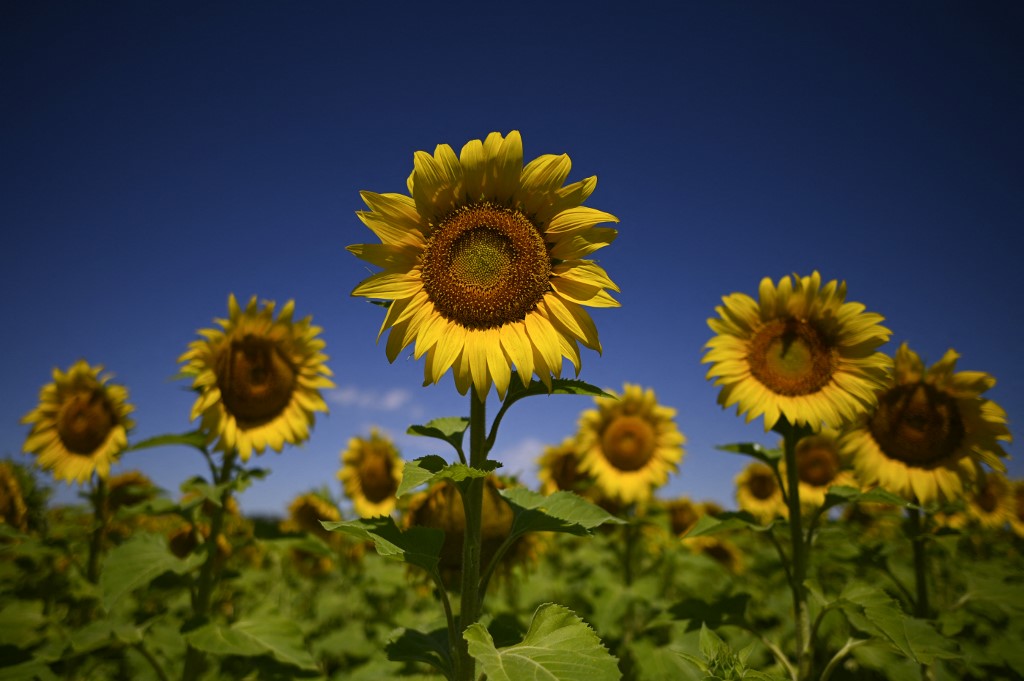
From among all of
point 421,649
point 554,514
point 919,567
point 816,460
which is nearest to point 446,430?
point 554,514

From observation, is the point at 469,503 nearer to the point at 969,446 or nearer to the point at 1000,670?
the point at 969,446

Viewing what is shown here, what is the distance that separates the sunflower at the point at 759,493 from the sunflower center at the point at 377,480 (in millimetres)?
4806

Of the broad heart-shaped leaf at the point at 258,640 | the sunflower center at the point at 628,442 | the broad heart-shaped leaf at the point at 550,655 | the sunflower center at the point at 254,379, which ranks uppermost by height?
the sunflower center at the point at 628,442

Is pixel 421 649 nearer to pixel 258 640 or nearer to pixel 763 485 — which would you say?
pixel 258 640

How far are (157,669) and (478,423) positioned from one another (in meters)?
3.18

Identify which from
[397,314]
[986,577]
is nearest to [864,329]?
[986,577]

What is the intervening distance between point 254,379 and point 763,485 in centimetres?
674

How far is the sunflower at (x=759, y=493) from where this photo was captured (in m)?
7.45

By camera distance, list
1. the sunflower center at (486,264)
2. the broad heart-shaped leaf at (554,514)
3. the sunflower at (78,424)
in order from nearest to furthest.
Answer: the broad heart-shaped leaf at (554,514)
the sunflower center at (486,264)
the sunflower at (78,424)

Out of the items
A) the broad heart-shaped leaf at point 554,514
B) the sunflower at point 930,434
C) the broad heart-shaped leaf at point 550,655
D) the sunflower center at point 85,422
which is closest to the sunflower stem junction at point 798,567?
the sunflower at point 930,434

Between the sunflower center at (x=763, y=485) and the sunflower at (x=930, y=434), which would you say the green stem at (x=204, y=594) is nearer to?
the sunflower at (x=930, y=434)

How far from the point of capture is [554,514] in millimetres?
2553

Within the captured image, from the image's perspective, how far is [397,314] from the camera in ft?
7.84

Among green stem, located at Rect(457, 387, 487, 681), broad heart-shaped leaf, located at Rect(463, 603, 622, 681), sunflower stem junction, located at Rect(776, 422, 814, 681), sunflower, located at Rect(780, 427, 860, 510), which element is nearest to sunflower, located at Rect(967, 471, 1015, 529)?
sunflower, located at Rect(780, 427, 860, 510)
